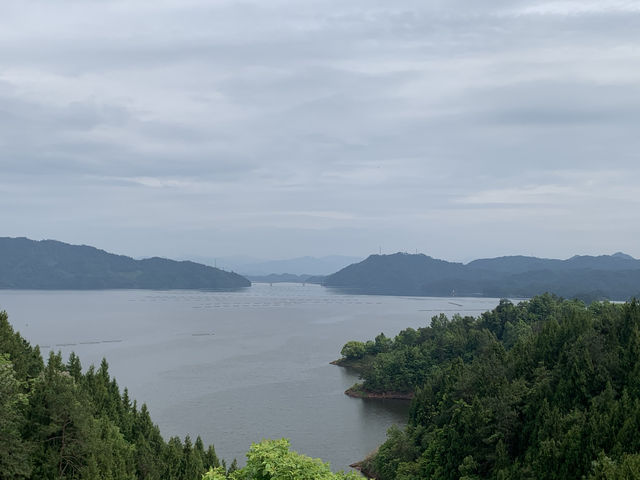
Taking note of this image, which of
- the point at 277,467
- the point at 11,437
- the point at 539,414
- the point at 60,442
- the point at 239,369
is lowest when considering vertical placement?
the point at 239,369

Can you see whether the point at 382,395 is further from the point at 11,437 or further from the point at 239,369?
the point at 11,437

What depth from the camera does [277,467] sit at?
12375 mm

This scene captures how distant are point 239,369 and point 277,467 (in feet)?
264

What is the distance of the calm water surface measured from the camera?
56.5 metres

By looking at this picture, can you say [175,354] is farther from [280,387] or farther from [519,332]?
[519,332]

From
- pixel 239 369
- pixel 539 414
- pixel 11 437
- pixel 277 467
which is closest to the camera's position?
pixel 277 467

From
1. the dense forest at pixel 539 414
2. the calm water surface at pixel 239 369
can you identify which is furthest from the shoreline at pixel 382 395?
the dense forest at pixel 539 414

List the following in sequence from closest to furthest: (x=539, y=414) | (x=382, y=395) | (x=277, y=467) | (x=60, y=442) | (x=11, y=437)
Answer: (x=277, y=467)
(x=11, y=437)
(x=60, y=442)
(x=539, y=414)
(x=382, y=395)

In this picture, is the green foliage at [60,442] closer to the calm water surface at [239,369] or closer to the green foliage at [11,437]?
the green foliage at [11,437]

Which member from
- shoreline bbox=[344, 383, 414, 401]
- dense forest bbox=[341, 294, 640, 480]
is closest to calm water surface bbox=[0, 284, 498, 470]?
shoreline bbox=[344, 383, 414, 401]

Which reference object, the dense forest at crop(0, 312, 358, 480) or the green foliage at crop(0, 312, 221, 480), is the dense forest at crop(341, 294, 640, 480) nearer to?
the dense forest at crop(0, 312, 358, 480)

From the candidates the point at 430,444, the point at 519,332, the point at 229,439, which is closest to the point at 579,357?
the point at 430,444

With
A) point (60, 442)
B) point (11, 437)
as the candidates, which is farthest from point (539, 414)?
point (11, 437)

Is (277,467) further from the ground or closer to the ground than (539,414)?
further from the ground
